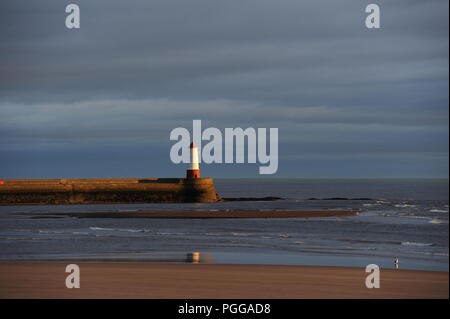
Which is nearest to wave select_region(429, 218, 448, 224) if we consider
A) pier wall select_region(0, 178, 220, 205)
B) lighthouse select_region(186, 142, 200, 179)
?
lighthouse select_region(186, 142, 200, 179)

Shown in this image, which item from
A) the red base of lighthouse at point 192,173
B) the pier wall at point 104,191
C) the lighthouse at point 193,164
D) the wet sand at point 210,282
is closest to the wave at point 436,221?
the wet sand at point 210,282

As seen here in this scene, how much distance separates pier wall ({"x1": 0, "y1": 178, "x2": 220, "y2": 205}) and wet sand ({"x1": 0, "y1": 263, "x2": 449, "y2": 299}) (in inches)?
1788

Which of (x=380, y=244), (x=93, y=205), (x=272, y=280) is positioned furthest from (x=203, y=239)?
(x=93, y=205)

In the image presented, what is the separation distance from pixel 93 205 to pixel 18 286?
49.6m

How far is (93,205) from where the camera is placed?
6338cm

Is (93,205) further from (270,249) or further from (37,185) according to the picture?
(270,249)

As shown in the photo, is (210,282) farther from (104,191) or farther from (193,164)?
(104,191)

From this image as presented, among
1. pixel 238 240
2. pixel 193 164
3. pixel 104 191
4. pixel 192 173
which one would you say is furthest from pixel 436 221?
pixel 104 191

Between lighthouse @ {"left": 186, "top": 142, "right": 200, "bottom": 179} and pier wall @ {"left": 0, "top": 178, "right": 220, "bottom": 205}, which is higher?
lighthouse @ {"left": 186, "top": 142, "right": 200, "bottom": 179}

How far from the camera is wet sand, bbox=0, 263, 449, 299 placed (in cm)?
1387

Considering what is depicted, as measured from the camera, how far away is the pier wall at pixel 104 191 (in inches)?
2475

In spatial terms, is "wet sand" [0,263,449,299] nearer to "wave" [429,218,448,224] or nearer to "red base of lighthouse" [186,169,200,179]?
"wave" [429,218,448,224]

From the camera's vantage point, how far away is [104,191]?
6500cm

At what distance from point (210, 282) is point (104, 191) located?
50.8 m
